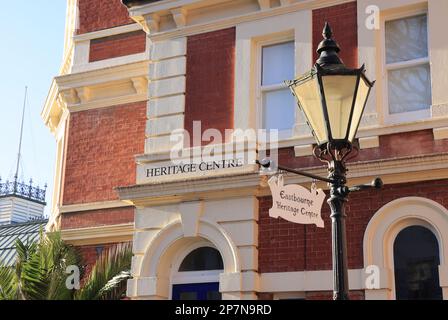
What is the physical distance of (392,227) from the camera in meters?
10.2

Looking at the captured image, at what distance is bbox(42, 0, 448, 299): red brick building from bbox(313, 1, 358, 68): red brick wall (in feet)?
0.06

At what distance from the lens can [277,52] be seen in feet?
39.2

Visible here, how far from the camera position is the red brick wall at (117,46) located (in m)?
15.1

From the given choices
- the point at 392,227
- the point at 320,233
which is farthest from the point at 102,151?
the point at 392,227

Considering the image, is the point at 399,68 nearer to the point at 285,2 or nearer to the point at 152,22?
the point at 285,2

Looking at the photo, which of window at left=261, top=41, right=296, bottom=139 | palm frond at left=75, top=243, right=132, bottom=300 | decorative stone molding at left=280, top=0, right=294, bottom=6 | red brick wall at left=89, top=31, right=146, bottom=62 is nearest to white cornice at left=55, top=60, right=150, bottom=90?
red brick wall at left=89, top=31, right=146, bottom=62

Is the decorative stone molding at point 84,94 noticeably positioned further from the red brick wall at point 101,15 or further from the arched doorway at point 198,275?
the arched doorway at point 198,275

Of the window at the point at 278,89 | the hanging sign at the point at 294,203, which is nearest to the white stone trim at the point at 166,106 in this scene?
the window at the point at 278,89

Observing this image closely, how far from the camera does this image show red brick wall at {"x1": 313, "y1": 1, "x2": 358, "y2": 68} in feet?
36.2

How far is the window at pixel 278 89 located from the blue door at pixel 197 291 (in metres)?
2.57

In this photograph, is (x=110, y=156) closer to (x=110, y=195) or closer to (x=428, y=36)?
(x=110, y=195)
